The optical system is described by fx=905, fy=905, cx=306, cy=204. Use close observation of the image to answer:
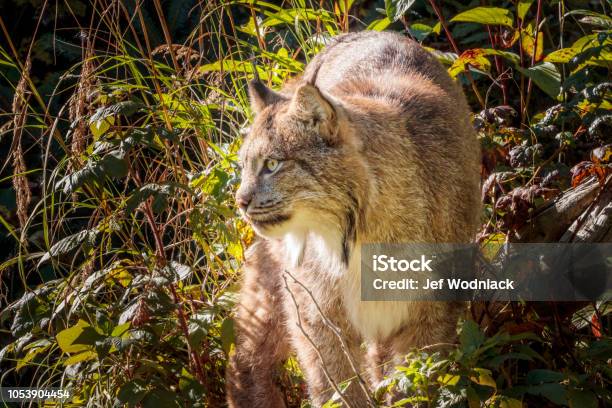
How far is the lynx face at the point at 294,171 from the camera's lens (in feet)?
11.0

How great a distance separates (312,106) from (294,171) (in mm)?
250

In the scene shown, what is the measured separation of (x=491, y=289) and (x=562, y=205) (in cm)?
52

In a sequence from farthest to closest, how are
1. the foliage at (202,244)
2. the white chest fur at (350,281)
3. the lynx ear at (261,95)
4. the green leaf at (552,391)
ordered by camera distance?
the lynx ear at (261,95), the white chest fur at (350,281), the foliage at (202,244), the green leaf at (552,391)

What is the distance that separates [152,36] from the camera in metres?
6.22

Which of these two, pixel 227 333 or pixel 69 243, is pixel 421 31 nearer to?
pixel 227 333

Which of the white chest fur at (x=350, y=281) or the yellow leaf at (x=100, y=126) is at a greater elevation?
the yellow leaf at (x=100, y=126)

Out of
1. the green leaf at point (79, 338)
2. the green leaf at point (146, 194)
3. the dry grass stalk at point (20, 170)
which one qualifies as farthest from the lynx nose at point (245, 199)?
the dry grass stalk at point (20, 170)

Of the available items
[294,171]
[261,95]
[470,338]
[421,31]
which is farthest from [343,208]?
[421,31]

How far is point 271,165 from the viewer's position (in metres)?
3.42

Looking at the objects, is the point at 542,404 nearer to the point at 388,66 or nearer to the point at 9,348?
the point at 388,66

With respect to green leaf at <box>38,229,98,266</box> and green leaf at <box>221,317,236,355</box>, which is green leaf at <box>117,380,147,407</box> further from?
green leaf at <box>38,229,98,266</box>

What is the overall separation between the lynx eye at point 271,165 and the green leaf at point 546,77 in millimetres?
1418

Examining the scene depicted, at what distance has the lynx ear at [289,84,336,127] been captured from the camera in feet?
10.8

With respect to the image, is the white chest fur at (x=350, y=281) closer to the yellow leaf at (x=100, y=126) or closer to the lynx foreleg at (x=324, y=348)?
the lynx foreleg at (x=324, y=348)
